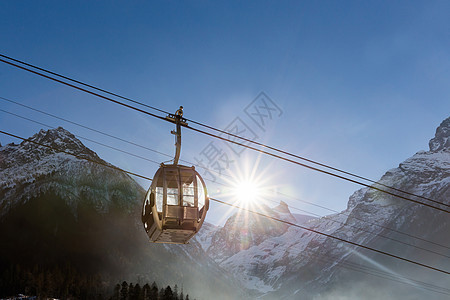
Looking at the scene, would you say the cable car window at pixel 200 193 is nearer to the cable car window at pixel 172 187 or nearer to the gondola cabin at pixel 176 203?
the gondola cabin at pixel 176 203

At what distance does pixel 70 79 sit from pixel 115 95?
169 cm

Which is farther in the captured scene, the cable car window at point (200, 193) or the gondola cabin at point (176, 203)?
the cable car window at point (200, 193)

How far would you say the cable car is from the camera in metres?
16.9

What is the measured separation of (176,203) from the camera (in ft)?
55.9

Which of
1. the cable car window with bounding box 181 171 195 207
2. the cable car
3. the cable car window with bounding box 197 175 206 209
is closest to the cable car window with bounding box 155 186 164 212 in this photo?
the cable car

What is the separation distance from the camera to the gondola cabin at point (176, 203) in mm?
16844

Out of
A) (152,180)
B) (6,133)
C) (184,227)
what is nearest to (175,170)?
(152,180)

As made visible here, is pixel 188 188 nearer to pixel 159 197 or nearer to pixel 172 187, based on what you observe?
pixel 172 187

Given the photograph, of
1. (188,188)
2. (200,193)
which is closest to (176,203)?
(188,188)

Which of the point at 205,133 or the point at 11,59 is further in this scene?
the point at 205,133

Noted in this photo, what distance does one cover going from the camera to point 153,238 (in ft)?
61.2

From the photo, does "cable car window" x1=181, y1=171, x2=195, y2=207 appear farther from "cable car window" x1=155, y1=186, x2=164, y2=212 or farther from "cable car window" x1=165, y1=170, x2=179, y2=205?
"cable car window" x1=155, y1=186, x2=164, y2=212

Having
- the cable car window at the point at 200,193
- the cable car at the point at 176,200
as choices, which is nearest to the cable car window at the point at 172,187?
the cable car at the point at 176,200

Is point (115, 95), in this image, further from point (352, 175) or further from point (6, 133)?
point (352, 175)
